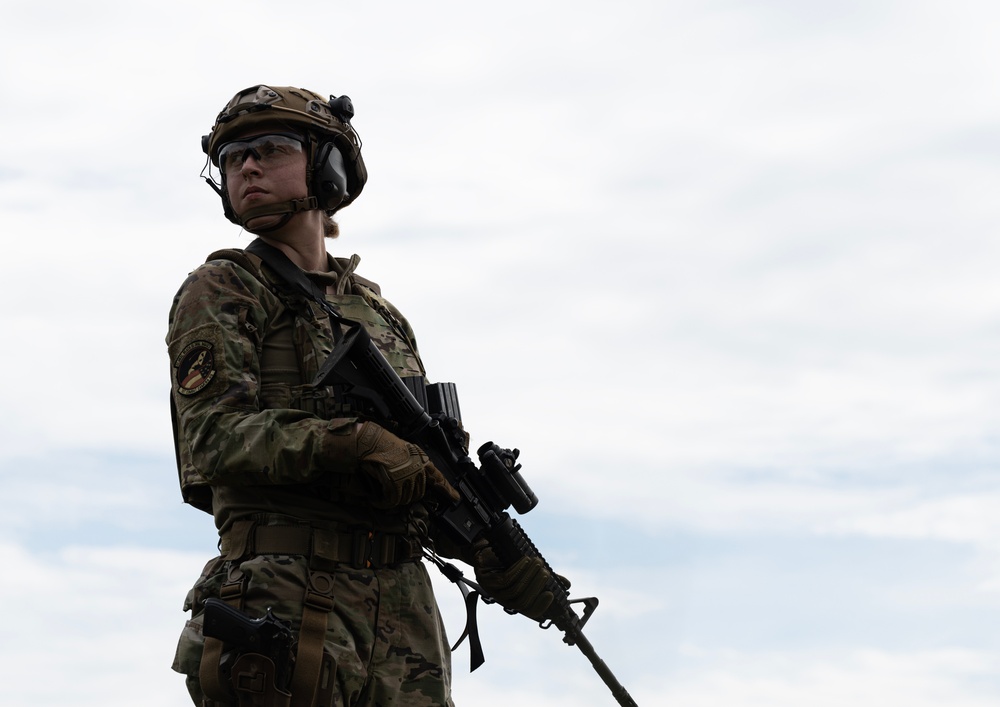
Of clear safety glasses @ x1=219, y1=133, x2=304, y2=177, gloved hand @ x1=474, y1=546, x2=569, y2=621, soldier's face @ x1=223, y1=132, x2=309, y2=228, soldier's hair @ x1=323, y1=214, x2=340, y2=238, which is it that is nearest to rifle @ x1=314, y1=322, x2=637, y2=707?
gloved hand @ x1=474, y1=546, x2=569, y2=621

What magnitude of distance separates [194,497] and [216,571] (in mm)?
371

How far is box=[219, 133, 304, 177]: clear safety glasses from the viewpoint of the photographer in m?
5.55

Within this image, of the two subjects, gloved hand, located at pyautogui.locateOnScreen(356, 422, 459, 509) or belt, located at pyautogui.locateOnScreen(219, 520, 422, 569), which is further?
belt, located at pyautogui.locateOnScreen(219, 520, 422, 569)

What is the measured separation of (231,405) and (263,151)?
123cm

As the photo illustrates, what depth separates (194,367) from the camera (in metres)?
5.07

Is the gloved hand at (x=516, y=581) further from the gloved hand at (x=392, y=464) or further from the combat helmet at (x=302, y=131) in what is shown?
the combat helmet at (x=302, y=131)

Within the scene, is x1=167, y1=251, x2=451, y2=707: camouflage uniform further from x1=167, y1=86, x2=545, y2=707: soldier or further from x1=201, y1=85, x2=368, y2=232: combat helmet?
x1=201, y1=85, x2=368, y2=232: combat helmet

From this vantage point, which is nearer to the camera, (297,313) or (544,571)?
(297,313)

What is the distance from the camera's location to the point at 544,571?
→ 608cm

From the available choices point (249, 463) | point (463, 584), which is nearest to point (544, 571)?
point (463, 584)

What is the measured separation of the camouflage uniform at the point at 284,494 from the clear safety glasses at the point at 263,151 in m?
0.43

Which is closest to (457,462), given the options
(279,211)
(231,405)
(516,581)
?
(516,581)

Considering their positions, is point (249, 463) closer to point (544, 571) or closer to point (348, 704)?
point (348, 704)

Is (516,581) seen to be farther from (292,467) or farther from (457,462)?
(292,467)
